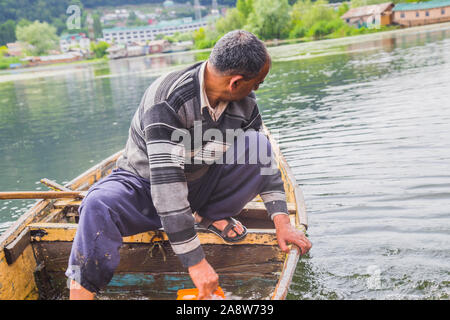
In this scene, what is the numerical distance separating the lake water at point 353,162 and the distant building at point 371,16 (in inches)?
1716

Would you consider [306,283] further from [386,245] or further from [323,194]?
[323,194]

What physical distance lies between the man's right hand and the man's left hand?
55 centimetres

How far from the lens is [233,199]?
2.52 metres

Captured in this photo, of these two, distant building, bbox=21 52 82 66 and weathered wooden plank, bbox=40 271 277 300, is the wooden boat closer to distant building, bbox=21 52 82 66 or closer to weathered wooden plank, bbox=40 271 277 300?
weathered wooden plank, bbox=40 271 277 300

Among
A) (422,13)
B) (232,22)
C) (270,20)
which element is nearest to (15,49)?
(232,22)

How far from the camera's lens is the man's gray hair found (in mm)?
1897

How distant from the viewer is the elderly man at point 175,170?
1958mm

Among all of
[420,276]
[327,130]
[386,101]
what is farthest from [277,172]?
[386,101]

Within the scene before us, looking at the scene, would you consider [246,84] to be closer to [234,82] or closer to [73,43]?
[234,82]

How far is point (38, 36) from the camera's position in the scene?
244 ft

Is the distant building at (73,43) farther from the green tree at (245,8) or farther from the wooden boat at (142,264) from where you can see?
the wooden boat at (142,264)

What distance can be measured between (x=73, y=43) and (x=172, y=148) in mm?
93728

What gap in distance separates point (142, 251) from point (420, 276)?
190 cm

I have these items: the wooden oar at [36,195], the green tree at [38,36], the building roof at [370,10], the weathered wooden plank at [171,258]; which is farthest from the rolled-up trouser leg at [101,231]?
the green tree at [38,36]
